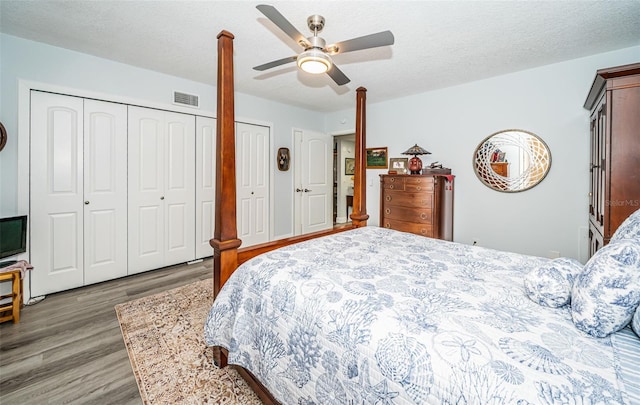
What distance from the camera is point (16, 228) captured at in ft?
7.64

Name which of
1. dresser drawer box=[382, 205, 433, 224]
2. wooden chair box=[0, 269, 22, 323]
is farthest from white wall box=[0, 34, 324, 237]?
dresser drawer box=[382, 205, 433, 224]

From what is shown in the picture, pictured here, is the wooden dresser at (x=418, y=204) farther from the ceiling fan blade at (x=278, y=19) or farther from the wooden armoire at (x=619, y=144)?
the ceiling fan blade at (x=278, y=19)

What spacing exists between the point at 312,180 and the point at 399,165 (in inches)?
68.8

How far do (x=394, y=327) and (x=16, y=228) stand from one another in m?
3.27

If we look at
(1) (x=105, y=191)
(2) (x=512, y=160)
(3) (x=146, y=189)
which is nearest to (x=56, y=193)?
(1) (x=105, y=191)

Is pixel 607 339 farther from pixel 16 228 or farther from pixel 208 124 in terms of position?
pixel 208 124

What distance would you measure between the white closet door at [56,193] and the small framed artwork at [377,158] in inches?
154

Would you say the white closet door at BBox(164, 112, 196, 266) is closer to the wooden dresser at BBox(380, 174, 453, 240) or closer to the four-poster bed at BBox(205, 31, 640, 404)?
the four-poster bed at BBox(205, 31, 640, 404)

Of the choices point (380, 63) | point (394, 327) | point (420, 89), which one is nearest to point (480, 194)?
point (420, 89)

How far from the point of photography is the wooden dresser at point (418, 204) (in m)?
3.34

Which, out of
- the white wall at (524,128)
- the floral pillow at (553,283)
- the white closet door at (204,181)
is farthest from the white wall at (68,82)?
the floral pillow at (553,283)

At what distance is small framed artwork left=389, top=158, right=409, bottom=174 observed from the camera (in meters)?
4.18

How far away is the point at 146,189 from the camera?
3.32 metres

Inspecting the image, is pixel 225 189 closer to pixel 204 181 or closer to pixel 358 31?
pixel 358 31
